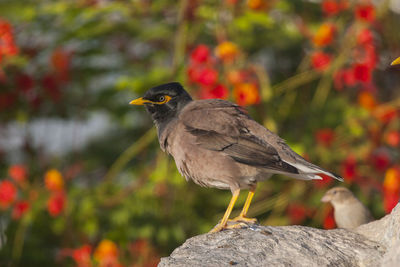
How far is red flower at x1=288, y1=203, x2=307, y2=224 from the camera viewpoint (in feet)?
17.7

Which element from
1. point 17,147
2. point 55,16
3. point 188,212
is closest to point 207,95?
point 188,212

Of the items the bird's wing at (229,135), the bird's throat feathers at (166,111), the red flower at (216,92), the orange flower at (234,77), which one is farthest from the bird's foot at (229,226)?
the orange flower at (234,77)

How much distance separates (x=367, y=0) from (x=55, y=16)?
10.6 ft

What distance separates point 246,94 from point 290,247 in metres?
1.97

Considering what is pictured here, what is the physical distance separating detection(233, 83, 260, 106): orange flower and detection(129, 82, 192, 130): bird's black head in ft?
2.97

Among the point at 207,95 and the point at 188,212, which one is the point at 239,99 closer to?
the point at 207,95

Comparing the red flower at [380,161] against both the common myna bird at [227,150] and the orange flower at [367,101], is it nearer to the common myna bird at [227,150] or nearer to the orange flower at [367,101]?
the orange flower at [367,101]

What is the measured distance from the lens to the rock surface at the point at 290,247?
296 cm

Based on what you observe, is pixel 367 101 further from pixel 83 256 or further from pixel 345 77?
pixel 83 256

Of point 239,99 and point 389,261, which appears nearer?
point 389,261

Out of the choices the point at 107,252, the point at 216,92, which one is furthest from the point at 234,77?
the point at 107,252

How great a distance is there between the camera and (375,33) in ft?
21.1

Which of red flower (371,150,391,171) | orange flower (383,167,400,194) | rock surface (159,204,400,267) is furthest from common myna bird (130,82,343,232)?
red flower (371,150,391,171)

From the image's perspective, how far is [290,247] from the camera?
3082 mm
